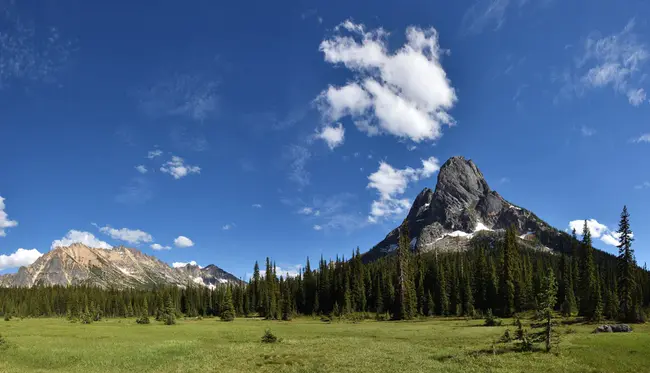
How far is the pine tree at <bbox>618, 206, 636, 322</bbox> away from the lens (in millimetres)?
79438

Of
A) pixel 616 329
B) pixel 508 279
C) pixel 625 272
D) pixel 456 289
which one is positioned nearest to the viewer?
pixel 616 329

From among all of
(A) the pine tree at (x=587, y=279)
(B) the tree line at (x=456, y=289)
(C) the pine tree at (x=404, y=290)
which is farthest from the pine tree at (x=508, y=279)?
(C) the pine tree at (x=404, y=290)

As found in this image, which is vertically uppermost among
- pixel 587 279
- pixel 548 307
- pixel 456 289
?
pixel 548 307

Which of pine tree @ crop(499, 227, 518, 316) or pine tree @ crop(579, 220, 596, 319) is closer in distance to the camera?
pine tree @ crop(579, 220, 596, 319)

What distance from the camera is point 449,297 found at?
132 metres

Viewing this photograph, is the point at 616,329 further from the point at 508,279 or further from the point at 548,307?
the point at 508,279

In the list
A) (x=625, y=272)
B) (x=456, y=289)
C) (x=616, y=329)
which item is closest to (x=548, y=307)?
(x=616, y=329)

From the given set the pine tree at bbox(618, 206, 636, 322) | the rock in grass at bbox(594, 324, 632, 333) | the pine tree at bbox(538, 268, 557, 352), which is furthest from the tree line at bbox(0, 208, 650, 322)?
the pine tree at bbox(538, 268, 557, 352)

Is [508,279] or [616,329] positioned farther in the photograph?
[508,279]

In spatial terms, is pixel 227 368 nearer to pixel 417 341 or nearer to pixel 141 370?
pixel 141 370

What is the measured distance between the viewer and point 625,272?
81688 millimetres

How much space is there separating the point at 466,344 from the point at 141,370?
35.2 metres

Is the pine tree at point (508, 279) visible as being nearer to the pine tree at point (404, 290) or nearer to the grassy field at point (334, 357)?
the pine tree at point (404, 290)

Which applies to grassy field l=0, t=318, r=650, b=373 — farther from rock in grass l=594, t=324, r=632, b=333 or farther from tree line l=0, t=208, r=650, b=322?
tree line l=0, t=208, r=650, b=322
